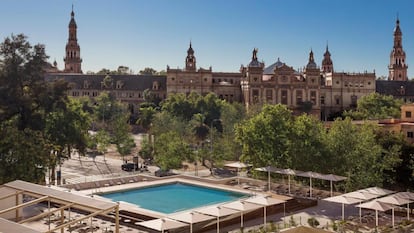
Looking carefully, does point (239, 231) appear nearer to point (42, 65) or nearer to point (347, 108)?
point (42, 65)

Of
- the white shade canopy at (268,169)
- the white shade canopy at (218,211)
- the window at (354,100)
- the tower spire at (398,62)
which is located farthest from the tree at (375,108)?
the white shade canopy at (218,211)

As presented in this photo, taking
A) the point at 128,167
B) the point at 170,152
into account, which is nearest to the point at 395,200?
the point at 170,152

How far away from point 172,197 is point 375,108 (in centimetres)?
5353

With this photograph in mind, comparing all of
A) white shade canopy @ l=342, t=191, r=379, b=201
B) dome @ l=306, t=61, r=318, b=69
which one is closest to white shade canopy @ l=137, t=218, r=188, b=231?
white shade canopy @ l=342, t=191, r=379, b=201

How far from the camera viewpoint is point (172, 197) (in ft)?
114

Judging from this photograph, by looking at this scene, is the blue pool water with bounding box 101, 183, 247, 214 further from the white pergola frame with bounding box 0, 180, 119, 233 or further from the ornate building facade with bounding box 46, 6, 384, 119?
the ornate building facade with bounding box 46, 6, 384, 119

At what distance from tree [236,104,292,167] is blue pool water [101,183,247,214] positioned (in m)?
5.56

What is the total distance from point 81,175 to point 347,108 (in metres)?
60.9

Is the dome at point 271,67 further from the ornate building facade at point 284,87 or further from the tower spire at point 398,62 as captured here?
the tower spire at point 398,62

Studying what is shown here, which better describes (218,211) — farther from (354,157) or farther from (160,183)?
(354,157)

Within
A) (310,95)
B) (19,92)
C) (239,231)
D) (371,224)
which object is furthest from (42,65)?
(310,95)

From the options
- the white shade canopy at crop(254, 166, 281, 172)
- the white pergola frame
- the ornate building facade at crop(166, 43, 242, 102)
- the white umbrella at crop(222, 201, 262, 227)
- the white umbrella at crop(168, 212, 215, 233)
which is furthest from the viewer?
the ornate building facade at crop(166, 43, 242, 102)

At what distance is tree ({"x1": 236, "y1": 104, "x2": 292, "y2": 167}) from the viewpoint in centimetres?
4006

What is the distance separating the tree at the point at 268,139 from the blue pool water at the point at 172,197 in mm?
5560
